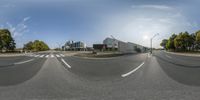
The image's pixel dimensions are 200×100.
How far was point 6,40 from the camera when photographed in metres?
57.5

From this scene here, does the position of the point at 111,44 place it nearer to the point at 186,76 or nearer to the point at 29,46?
the point at 29,46

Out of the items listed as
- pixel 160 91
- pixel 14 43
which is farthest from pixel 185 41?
pixel 160 91

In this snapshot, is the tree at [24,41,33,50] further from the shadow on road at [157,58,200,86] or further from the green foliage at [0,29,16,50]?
the shadow on road at [157,58,200,86]

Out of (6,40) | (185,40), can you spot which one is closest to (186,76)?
(6,40)

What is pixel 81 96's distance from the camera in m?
4.46

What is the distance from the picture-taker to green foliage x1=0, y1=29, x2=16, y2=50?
185 ft

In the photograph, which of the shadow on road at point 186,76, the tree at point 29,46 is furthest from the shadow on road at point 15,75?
the tree at point 29,46

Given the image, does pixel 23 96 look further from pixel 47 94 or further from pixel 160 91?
pixel 160 91

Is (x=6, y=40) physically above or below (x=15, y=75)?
above

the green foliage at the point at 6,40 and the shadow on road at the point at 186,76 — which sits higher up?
the green foliage at the point at 6,40

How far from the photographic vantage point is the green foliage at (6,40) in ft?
185

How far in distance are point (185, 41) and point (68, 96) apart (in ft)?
256

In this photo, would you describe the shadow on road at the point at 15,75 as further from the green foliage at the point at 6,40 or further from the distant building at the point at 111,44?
the green foliage at the point at 6,40

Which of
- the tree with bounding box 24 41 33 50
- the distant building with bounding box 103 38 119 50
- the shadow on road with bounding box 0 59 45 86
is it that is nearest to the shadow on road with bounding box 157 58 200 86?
the shadow on road with bounding box 0 59 45 86
